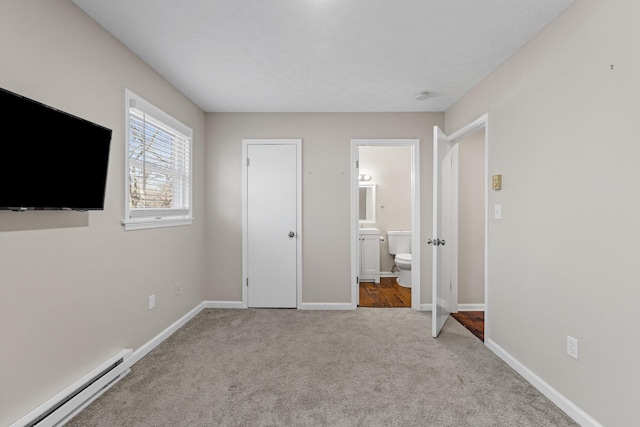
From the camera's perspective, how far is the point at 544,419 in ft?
5.74

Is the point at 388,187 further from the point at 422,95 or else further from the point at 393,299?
the point at 422,95

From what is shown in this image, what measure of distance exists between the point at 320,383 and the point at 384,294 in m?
2.49

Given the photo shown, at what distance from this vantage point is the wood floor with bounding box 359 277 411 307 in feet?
13.1

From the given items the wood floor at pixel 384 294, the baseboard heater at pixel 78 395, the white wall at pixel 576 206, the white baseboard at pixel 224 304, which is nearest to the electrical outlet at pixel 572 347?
the white wall at pixel 576 206

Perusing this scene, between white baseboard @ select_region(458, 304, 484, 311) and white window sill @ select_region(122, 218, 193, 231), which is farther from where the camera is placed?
white baseboard @ select_region(458, 304, 484, 311)

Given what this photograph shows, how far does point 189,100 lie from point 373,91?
198 cm

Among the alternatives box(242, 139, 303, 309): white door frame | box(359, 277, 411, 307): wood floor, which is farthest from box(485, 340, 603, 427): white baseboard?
box(242, 139, 303, 309): white door frame

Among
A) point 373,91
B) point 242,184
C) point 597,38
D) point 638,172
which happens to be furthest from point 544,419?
point 242,184

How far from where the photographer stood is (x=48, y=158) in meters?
1.56

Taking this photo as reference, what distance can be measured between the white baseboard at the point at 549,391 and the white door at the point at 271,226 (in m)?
2.24

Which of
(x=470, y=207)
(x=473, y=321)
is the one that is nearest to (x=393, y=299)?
(x=473, y=321)

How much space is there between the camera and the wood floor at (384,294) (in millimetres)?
3998

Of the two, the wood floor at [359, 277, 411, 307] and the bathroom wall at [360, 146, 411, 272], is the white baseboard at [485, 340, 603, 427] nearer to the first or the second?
the wood floor at [359, 277, 411, 307]

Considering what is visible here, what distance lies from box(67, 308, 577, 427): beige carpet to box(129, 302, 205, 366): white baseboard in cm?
6
